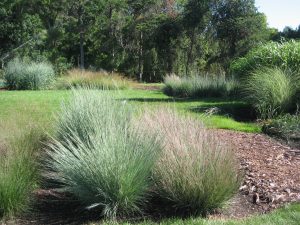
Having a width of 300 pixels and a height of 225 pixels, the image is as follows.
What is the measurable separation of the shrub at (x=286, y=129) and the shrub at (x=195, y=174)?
11.0ft

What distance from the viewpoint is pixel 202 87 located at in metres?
15.5

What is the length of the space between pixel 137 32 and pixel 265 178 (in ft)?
94.9

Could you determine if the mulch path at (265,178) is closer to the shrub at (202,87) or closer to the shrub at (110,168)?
the shrub at (110,168)

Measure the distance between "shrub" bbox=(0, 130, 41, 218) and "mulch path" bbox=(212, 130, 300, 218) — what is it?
195cm

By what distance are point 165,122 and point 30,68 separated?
577 inches

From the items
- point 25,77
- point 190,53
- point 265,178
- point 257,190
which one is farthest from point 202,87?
point 190,53

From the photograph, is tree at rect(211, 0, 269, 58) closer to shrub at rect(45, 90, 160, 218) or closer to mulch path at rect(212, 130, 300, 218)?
mulch path at rect(212, 130, 300, 218)

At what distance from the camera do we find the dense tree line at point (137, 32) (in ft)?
92.2

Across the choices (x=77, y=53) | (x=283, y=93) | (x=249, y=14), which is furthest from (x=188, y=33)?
(x=283, y=93)

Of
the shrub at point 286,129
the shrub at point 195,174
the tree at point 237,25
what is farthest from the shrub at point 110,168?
the tree at point 237,25

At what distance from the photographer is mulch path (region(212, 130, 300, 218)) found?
189 inches

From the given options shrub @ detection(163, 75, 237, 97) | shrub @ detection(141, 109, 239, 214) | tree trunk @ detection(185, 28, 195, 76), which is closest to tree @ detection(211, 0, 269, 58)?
tree trunk @ detection(185, 28, 195, 76)

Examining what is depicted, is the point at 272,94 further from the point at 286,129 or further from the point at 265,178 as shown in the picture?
the point at 265,178

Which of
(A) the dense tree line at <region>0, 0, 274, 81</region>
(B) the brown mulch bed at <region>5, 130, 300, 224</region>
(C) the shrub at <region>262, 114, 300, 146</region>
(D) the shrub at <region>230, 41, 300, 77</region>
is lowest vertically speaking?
(B) the brown mulch bed at <region>5, 130, 300, 224</region>
